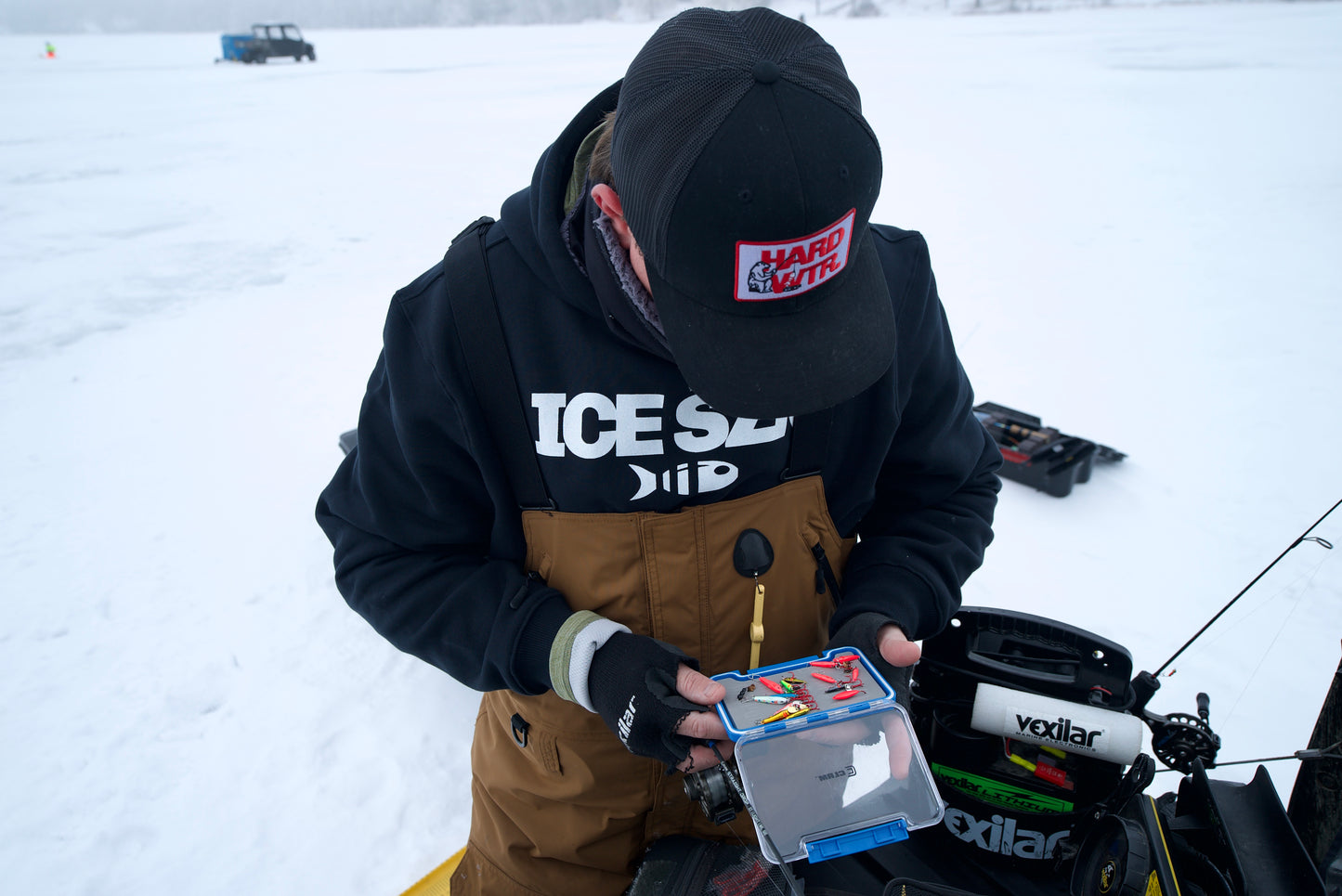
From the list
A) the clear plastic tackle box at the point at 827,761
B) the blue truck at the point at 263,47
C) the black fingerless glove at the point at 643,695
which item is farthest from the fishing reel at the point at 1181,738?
the blue truck at the point at 263,47

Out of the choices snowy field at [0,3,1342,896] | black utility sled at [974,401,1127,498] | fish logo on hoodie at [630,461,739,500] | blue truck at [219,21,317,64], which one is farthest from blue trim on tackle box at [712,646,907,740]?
blue truck at [219,21,317,64]

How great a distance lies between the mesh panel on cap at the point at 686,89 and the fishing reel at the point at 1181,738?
3.59 feet

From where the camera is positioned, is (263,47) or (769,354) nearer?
(769,354)

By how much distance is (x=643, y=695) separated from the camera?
1.11m

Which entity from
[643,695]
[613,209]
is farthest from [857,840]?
[613,209]

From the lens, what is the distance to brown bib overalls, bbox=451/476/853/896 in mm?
1235

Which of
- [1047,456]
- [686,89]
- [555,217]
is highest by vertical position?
[686,89]

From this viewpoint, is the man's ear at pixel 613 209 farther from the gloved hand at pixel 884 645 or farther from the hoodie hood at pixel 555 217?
the gloved hand at pixel 884 645

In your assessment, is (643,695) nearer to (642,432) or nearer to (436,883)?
(642,432)

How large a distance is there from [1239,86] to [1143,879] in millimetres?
14945

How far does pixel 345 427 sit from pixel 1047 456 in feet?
11.4

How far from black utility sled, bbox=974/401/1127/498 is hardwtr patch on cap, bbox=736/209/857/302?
8.55 feet

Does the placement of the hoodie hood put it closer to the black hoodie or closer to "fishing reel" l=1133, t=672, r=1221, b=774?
the black hoodie

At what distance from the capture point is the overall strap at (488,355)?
115 cm
